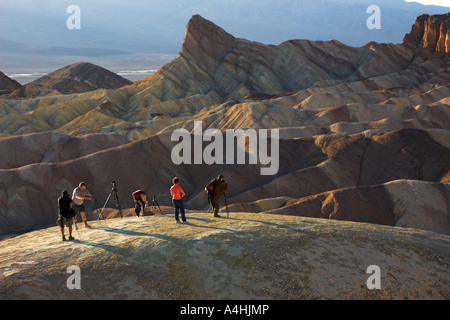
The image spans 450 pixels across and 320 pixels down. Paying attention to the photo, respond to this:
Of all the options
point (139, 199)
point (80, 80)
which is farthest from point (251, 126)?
point (80, 80)

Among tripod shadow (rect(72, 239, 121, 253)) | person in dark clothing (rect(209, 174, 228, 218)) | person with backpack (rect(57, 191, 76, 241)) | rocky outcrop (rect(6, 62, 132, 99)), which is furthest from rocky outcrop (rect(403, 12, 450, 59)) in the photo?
tripod shadow (rect(72, 239, 121, 253))

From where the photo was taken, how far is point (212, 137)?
1889 inches

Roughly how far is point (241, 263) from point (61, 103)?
87779mm

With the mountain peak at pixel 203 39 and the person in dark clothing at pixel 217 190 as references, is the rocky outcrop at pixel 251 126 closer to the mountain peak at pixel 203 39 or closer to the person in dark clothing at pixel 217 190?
the mountain peak at pixel 203 39

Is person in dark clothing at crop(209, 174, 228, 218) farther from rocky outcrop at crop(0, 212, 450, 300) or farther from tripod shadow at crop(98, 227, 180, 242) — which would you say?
tripod shadow at crop(98, 227, 180, 242)

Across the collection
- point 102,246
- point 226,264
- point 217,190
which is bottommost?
point 226,264

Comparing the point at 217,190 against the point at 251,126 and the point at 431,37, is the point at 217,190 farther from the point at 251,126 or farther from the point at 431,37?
the point at 431,37

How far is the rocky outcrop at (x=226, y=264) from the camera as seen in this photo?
462 inches

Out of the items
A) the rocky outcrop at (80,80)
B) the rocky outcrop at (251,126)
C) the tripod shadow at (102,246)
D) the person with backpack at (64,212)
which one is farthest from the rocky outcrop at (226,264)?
the rocky outcrop at (80,80)

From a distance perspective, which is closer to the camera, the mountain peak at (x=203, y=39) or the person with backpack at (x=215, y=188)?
the person with backpack at (x=215, y=188)

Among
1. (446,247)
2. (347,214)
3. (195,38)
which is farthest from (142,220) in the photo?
(195,38)

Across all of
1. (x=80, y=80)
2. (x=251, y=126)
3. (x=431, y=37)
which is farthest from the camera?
(x=80, y=80)

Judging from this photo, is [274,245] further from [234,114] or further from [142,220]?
[234,114]

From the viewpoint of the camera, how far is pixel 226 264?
12.7 m
